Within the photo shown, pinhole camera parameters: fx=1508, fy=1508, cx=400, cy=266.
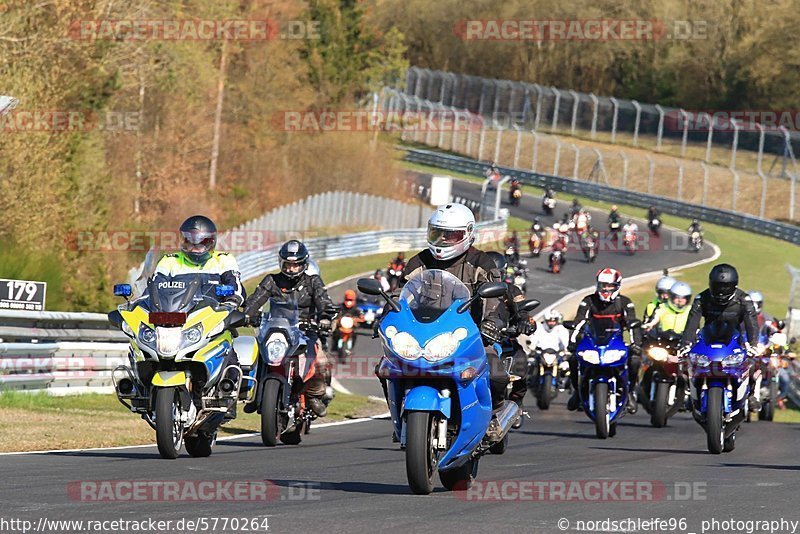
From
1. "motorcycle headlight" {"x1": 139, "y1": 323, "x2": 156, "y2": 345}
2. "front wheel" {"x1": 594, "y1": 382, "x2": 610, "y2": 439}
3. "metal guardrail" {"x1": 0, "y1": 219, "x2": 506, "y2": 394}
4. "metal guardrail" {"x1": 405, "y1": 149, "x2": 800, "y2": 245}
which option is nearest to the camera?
"motorcycle headlight" {"x1": 139, "y1": 323, "x2": 156, "y2": 345}

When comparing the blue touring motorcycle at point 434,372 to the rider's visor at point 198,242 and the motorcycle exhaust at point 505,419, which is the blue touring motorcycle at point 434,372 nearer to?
the motorcycle exhaust at point 505,419

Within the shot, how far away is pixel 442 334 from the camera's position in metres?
9.85

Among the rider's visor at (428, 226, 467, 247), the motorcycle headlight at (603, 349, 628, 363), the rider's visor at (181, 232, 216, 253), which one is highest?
the rider's visor at (428, 226, 467, 247)

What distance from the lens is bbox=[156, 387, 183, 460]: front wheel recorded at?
11727 mm

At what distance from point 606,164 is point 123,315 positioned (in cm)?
6911

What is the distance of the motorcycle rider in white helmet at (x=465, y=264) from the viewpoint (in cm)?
1063

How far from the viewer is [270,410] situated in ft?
47.9

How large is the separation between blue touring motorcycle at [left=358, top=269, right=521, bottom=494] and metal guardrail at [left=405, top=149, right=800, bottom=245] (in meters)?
55.7

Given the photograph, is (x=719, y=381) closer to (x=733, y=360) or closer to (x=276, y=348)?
(x=733, y=360)

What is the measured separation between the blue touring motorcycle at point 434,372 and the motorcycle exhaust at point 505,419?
38 cm

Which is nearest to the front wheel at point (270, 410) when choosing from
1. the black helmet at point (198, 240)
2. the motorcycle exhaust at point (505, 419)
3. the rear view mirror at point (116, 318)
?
the black helmet at point (198, 240)

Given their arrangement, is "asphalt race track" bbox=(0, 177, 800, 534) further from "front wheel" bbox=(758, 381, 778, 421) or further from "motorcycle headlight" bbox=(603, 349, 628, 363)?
"front wheel" bbox=(758, 381, 778, 421)

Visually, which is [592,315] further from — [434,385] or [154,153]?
[154,153]

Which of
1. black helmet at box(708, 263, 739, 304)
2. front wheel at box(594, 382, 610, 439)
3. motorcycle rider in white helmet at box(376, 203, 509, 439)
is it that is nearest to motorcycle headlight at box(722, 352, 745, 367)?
black helmet at box(708, 263, 739, 304)
